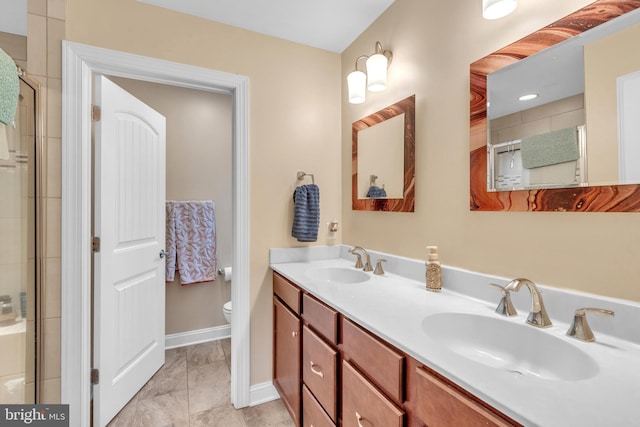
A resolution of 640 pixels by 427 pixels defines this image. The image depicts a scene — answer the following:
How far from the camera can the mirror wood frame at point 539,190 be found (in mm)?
810

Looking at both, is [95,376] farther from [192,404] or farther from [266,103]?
[266,103]

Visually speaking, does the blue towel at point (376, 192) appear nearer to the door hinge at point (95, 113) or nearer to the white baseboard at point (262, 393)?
the white baseboard at point (262, 393)

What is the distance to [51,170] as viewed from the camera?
144 cm

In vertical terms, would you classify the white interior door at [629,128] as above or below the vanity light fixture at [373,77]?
below

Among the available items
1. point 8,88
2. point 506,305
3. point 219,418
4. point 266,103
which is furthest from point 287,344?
point 8,88

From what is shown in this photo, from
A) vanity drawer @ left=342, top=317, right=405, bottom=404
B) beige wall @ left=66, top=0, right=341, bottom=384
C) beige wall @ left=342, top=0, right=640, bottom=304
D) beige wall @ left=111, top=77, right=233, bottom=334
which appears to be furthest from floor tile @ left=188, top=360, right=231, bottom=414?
beige wall @ left=342, top=0, right=640, bottom=304

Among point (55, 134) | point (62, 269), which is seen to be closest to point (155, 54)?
point (55, 134)

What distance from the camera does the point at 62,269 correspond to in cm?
145

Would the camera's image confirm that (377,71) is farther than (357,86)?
No

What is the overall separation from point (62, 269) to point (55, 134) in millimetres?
685

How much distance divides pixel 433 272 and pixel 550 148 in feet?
2.09

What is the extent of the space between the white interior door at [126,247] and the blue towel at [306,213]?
41.0 inches

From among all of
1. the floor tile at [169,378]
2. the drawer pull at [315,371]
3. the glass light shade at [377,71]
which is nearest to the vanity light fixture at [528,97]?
the glass light shade at [377,71]

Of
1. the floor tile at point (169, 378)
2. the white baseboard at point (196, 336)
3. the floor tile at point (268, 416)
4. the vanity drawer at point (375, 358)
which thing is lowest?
the floor tile at point (268, 416)
